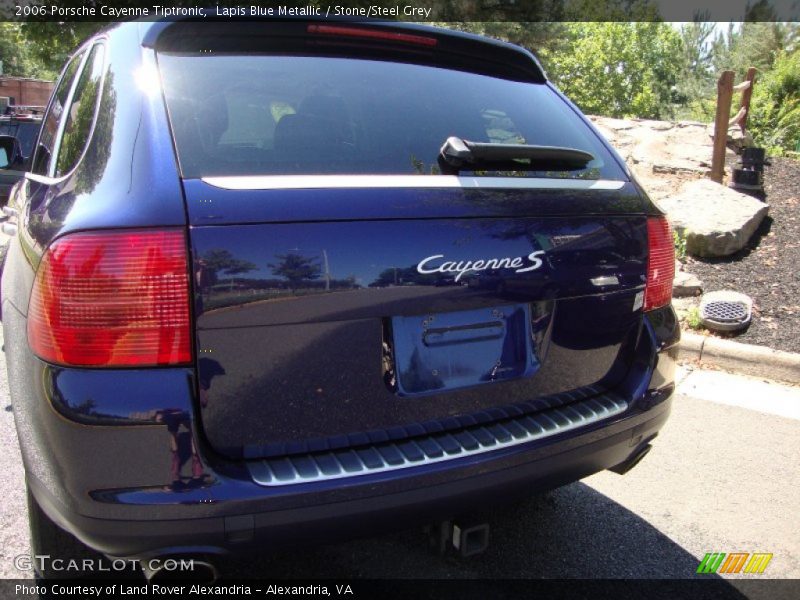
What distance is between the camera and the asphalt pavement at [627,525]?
2666 millimetres

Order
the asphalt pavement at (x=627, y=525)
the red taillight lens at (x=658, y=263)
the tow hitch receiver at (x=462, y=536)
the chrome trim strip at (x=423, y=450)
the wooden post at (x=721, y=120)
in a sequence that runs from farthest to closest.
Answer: the wooden post at (x=721, y=120) < the asphalt pavement at (x=627, y=525) < the red taillight lens at (x=658, y=263) < the tow hitch receiver at (x=462, y=536) < the chrome trim strip at (x=423, y=450)

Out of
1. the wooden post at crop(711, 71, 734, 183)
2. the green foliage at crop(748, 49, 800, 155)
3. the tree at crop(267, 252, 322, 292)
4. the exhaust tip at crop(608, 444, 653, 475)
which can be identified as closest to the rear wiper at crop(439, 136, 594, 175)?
the tree at crop(267, 252, 322, 292)

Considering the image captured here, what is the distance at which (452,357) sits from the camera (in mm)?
1938

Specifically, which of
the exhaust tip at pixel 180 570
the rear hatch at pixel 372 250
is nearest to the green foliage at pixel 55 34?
the rear hatch at pixel 372 250

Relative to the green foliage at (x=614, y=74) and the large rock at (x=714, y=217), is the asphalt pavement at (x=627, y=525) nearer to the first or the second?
the large rock at (x=714, y=217)

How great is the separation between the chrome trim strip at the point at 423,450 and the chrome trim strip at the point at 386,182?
0.69 m

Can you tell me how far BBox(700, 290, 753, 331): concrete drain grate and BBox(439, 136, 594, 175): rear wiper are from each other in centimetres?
376

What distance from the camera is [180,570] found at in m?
1.80

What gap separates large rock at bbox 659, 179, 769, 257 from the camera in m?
6.86

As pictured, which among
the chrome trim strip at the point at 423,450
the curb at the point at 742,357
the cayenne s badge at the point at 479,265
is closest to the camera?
the chrome trim strip at the point at 423,450

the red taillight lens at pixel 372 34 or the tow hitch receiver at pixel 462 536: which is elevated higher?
the red taillight lens at pixel 372 34

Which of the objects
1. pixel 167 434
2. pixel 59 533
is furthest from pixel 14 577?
pixel 167 434

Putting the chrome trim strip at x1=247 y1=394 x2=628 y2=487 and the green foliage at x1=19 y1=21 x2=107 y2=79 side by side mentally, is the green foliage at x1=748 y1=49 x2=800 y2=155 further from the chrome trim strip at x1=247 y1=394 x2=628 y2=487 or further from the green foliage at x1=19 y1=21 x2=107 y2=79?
the chrome trim strip at x1=247 y1=394 x2=628 y2=487

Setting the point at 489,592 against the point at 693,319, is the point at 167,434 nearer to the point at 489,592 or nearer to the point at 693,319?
the point at 489,592
